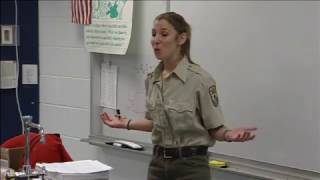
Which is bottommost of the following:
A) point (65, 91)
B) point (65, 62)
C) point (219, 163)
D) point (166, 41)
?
point (219, 163)

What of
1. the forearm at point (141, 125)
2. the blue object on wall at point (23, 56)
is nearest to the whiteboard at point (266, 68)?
the forearm at point (141, 125)

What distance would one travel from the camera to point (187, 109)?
2510mm

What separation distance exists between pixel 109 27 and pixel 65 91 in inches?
28.9

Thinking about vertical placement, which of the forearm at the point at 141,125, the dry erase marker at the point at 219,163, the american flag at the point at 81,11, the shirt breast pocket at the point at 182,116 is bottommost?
the dry erase marker at the point at 219,163

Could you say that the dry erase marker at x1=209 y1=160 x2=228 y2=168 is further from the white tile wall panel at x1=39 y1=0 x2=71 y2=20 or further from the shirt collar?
the white tile wall panel at x1=39 y1=0 x2=71 y2=20

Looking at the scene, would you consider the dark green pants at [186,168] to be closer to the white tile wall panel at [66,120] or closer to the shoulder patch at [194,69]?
the shoulder patch at [194,69]

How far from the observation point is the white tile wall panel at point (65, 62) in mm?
4250

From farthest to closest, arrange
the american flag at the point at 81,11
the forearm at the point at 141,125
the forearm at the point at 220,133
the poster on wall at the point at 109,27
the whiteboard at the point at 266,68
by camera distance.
Answer: the american flag at the point at 81,11, the poster on wall at the point at 109,27, the whiteboard at the point at 266,68, the forearm at the point at 141,125, the forearm at the point at 220,133

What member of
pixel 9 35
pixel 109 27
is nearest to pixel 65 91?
pixel 9 35

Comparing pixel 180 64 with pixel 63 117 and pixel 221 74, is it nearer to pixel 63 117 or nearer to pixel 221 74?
pixel 221 74

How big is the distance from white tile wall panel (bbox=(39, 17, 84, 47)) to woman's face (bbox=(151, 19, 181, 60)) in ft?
5.76

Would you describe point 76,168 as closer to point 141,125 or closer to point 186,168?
point 141,125

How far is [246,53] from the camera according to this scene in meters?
3.17

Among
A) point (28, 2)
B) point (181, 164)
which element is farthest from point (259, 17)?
point (28, 2)
